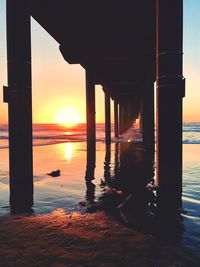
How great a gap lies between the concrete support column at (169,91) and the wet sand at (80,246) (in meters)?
1.16

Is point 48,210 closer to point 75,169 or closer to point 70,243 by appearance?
point 70,243

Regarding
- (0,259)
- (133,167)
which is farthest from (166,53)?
(133,167)

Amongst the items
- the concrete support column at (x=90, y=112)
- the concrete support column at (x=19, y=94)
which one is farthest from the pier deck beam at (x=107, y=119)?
the concrete support column at (x=19, y=94)

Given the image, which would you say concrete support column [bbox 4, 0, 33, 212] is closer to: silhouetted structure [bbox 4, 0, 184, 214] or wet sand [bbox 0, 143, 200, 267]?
silhouetted structure [bbox 4, 0, 184, 214]

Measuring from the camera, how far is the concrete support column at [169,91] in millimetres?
4000

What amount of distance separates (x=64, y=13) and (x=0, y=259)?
525 centimetres

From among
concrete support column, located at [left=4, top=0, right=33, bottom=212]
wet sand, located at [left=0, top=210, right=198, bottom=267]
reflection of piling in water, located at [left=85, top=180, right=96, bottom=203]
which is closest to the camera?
wet sand, located at [left=0, top=210, right=198, bottom=267]

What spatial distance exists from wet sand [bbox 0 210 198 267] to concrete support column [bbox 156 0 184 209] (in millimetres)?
1161

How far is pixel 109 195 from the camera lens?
561 centimetres

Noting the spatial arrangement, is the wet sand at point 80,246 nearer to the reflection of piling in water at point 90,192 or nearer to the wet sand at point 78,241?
the wet sand at point 78,241

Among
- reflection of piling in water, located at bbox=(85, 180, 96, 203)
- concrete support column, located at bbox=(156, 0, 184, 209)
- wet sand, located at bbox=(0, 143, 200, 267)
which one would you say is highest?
concrete support column, located at bbox=(156, 0, 184, 209)

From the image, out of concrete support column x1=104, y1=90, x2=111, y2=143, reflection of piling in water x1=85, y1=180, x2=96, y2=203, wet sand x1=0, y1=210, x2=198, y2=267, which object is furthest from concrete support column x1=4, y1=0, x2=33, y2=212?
concrete support column x1=104, y1=90, x2=111, y2=143

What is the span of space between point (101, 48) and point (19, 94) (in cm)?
472

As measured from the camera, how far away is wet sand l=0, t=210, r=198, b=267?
2.83m
